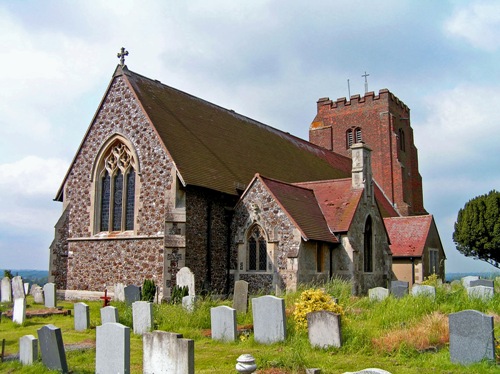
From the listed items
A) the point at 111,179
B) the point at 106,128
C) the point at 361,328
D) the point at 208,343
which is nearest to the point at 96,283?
the point at 111,179

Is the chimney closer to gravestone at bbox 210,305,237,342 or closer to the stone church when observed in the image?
the stone church

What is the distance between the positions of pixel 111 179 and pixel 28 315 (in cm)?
688

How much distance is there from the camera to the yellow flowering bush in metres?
12.0

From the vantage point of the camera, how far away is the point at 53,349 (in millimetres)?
9680

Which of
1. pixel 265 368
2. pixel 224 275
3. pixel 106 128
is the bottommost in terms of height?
pixel 265 368

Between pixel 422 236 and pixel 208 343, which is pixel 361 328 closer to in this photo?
pixel 208 343

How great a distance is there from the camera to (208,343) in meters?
11.8

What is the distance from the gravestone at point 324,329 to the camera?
34.3ft

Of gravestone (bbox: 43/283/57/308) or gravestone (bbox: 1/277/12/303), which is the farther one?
gravestone (bbox: 1/277/12/303)

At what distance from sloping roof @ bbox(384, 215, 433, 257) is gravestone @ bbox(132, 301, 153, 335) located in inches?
697

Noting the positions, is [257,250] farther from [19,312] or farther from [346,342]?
[346,342]

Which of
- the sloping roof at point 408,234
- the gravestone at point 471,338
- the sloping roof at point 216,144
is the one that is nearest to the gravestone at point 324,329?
the gravestone at point 471,338

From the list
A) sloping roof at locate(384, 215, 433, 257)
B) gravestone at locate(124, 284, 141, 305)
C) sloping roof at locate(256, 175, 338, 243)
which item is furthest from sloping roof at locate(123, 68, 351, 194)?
sloping roof at locate(384, 215, 433, 257)

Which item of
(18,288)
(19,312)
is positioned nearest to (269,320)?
(19,312)
